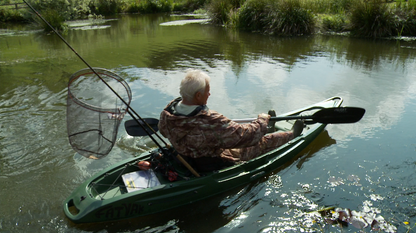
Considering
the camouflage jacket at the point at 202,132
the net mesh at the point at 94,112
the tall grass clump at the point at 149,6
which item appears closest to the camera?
the net mesh at the point at 94,112

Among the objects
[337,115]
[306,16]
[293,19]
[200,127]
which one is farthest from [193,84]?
[306,16]

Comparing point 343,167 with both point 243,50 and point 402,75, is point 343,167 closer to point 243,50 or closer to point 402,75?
point 402,75

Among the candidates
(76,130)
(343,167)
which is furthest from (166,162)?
(343,167)

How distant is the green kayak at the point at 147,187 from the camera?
133 inches

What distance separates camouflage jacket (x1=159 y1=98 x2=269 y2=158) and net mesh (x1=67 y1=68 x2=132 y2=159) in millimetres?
533

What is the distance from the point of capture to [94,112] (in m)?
3.31

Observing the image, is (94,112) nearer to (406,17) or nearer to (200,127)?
(200,127)

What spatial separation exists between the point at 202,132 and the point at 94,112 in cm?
115

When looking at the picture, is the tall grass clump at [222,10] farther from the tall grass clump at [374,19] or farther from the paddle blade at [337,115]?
the paddle blade at [337,115]

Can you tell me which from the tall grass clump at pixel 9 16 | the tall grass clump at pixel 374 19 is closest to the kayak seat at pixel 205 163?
the tall grass clump at pixel 374 19

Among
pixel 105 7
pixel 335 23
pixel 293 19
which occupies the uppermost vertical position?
pixel 105 7

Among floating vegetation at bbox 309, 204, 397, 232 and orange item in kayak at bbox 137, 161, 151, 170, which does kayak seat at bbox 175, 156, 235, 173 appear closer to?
orange item in kayak at bbox 137, 161, 151, 170

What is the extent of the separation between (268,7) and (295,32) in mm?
1998

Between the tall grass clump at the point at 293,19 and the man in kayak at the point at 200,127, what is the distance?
12418mm
